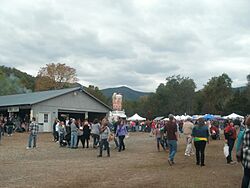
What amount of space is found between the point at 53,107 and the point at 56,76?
32.5 meters

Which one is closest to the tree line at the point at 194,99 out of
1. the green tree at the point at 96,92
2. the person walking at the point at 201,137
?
the green tree at the point at 96,92

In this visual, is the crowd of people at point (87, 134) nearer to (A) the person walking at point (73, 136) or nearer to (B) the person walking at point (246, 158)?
(A) the person walking at point (73, 136)

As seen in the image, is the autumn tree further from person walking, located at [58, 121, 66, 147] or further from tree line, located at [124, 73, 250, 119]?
person walking, located at [58, 121, 66, 147]

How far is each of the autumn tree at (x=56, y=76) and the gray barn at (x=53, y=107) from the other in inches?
1051

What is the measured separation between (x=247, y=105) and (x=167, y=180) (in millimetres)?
62602

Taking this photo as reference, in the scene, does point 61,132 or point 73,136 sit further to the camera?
point 61,132

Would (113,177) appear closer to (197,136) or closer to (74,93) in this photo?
(197,136)

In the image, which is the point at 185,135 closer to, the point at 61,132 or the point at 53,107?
the point at 61,132

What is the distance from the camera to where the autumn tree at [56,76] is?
6938 centimetres

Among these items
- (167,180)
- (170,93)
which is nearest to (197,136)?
(167,180)

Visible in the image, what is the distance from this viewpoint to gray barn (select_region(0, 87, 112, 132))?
37.2 m

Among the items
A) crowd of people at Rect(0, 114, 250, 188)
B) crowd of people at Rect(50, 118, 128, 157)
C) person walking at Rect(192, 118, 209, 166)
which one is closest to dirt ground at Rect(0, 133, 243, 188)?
person walking at Rect(192, 118, 209, 166)

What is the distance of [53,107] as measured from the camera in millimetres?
38656

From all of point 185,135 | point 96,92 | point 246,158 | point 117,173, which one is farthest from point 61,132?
point 96,92
